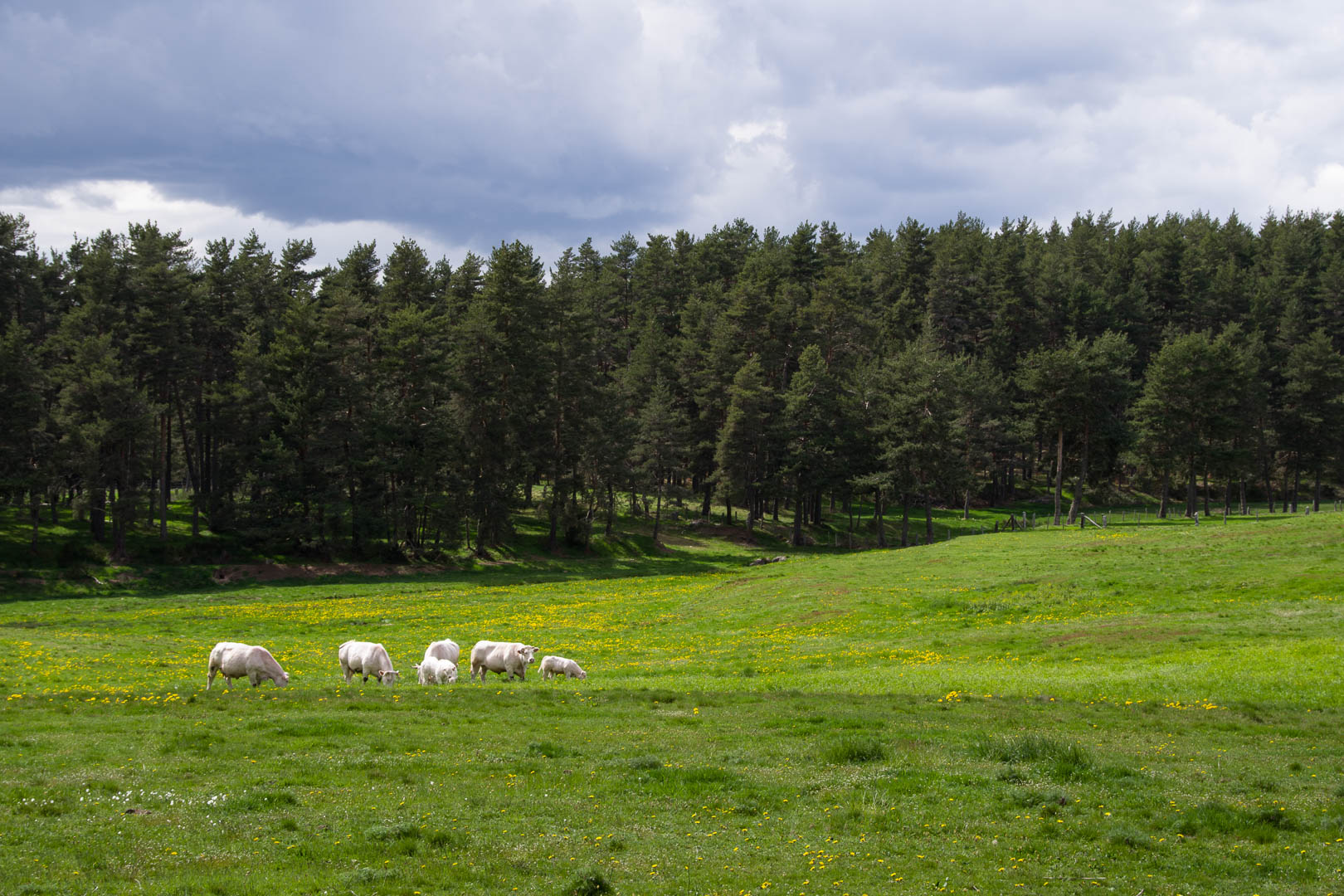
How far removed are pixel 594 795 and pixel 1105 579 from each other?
3263cm

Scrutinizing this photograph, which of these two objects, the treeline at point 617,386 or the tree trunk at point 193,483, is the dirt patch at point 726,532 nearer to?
the treeline at point 617,386

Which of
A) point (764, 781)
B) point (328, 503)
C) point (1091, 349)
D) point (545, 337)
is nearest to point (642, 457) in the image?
point (545, 337)

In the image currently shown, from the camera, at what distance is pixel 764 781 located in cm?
1265

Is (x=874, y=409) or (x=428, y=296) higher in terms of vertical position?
(x=428, y=296)

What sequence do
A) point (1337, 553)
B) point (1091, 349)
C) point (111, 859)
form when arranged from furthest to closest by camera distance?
point (1091, 349), point (1337, 553), point (111, 859)

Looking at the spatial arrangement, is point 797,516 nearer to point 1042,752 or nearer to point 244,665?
point 244,665

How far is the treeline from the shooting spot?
213 ft

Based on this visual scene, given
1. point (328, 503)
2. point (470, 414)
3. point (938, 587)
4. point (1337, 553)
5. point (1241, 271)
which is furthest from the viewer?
point (1241, 271)

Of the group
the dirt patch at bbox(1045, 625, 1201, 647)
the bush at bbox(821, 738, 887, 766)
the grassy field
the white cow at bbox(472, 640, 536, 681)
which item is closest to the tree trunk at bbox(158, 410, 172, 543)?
the grassy field

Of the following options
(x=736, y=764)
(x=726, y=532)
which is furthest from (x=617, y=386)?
(x=736, y=764)

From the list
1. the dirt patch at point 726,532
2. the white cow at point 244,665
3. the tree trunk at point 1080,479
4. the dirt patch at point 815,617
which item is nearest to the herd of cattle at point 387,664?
the white cow at point 244,665

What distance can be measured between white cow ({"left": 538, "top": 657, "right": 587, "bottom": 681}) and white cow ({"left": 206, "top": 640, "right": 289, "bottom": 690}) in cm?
708

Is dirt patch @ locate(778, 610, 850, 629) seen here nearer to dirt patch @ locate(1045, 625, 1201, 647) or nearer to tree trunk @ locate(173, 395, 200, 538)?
dirt patch @ locate(1045, 625, 1201, 647)

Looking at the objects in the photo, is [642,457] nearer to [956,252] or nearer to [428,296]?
[428,296]
